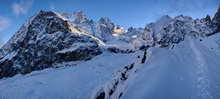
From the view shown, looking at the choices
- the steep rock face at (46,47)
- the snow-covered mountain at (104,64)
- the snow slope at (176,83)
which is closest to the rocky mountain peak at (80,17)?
the snow-covered mountain at (104,64)

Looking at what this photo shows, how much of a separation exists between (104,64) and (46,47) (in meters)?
19.7

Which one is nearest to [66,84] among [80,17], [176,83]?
[176,83]

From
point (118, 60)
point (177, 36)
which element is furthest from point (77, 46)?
→ point (177, 36)

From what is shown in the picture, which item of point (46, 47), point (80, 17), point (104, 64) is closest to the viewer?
point (104, 64)

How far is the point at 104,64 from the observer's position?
49.6 m

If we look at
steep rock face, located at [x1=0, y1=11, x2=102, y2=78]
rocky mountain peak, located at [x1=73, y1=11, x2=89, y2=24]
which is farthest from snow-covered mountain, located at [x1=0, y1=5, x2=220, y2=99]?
rocky mountain peak, located at [x1=73, y1=11, x2=89, y2=24]

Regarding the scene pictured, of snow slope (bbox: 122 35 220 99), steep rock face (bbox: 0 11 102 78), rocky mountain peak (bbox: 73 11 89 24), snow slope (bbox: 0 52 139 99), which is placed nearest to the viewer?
snow slope (bbox: 122 35 220 99)

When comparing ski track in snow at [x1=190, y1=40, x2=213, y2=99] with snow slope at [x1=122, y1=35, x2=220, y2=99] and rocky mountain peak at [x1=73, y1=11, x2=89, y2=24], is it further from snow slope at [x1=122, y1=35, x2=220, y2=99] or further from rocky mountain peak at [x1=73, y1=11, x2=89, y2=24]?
rocky mountain peak at [x1=73, y1=11, x2=89, y2=24]

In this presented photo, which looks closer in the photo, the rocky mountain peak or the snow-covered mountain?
the snow-covered mountain

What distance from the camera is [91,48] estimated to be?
198 feet

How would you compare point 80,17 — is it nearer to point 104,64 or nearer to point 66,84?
point 104,64

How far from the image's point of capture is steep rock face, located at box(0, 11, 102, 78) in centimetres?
5950

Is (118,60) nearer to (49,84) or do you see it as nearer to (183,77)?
(49,84)

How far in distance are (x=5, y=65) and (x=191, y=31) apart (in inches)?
2301
